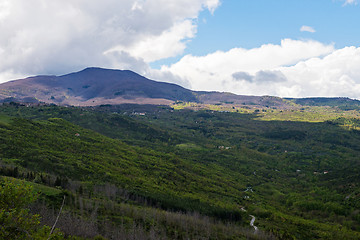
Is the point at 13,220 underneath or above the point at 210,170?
above

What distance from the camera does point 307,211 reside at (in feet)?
309

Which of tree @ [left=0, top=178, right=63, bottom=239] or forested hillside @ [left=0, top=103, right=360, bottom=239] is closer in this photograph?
tree @ [left=0, top=178, right=63, bottom=239]

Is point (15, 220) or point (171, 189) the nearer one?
point (15, 220)

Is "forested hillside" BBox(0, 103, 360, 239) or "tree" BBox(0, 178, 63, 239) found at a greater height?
"tree" BBox(0, 178, 63, 239)

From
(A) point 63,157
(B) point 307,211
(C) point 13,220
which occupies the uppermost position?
(C) point 13,220

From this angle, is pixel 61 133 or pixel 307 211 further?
pixel 61 133

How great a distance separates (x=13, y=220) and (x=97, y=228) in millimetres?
21345

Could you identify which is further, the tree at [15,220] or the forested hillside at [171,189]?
the forested hillside at [171,189]

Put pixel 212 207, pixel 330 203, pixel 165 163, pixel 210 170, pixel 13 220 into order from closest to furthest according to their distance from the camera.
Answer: pixel 13 220 < pixel 212 207 < pixel 330 203 < pixel 165 163 < pixel 210 170

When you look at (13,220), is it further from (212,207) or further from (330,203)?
(330,203)

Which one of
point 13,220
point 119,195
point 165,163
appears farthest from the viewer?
point 165,163

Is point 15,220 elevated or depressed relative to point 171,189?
elevated

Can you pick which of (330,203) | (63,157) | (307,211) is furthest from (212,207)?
(63,157)

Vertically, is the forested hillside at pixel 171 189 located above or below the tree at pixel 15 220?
below
